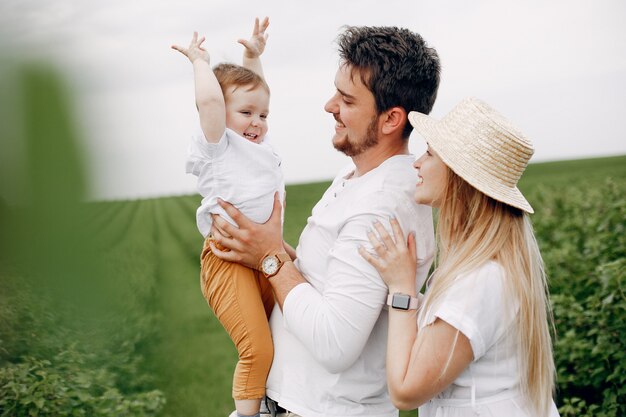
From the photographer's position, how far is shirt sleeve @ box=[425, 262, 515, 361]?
2234 mm

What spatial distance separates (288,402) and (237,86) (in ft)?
3.71

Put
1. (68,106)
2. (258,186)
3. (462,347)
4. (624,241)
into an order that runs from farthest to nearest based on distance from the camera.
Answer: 1. (68,106)
2. (624,241)
3. (258,186)
4. (462,347)

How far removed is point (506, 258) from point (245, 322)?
0.93m

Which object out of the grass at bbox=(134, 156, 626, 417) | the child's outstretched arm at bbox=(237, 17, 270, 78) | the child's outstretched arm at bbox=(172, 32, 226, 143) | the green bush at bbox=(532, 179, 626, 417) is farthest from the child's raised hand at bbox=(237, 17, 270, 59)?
the grass at bbox=(134, 156, 626, 417)

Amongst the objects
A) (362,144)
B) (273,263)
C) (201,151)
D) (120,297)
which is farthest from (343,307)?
(120,297)

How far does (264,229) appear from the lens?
8.91 ft

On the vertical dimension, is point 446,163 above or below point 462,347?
above

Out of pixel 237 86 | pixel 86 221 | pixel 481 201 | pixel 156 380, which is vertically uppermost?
pixel 237 86

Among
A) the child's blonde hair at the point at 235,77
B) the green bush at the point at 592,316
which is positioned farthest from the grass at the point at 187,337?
the child's blonde hair at the point at 235,77

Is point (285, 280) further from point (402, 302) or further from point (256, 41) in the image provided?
point (256, 41)

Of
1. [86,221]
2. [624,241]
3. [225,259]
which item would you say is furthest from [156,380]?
[225,259]

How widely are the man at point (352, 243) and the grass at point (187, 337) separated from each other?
14.0ft

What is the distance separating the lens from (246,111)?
2883mm

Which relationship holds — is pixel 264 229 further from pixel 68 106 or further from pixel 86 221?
pixel 68 106
